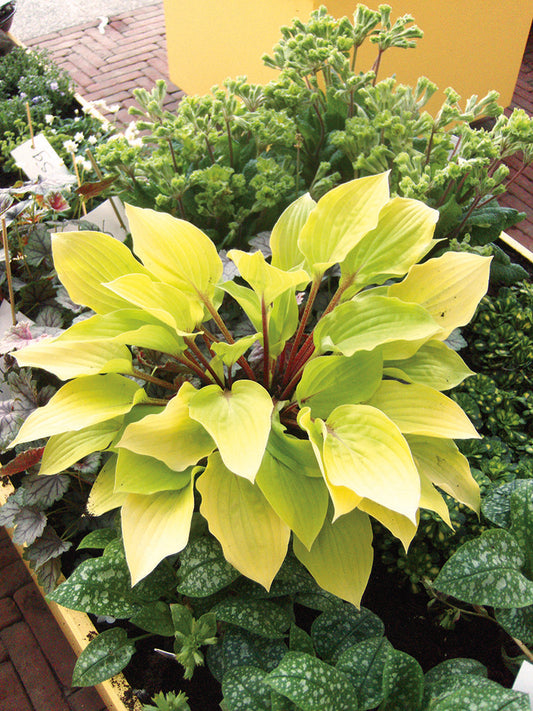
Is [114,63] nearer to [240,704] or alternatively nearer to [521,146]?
[521,146]

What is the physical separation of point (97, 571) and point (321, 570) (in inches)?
14.9

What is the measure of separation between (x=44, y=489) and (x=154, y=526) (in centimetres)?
35

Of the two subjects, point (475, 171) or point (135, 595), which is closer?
point (135, 595)

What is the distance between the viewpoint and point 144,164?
138 centimetres

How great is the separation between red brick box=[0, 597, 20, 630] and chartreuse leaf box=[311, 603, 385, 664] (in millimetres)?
872

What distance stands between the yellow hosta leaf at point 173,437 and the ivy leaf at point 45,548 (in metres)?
0.39

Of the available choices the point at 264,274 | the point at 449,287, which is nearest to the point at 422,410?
the point at 449,287

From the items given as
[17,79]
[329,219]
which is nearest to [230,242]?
[329,219]

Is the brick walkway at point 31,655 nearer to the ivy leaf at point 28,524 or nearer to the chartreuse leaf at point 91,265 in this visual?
the ivy leaf at point 28,524

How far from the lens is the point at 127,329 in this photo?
3.59ft

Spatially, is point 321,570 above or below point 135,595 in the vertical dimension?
above

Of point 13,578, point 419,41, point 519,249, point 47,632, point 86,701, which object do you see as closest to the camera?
point 86,701

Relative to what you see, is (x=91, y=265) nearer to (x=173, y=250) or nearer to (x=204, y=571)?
(x=173, y=250)

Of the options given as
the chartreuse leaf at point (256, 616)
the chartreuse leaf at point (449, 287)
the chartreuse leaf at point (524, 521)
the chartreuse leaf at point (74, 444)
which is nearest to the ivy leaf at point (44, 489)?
the chartreuse leaf at point (74, 444)
